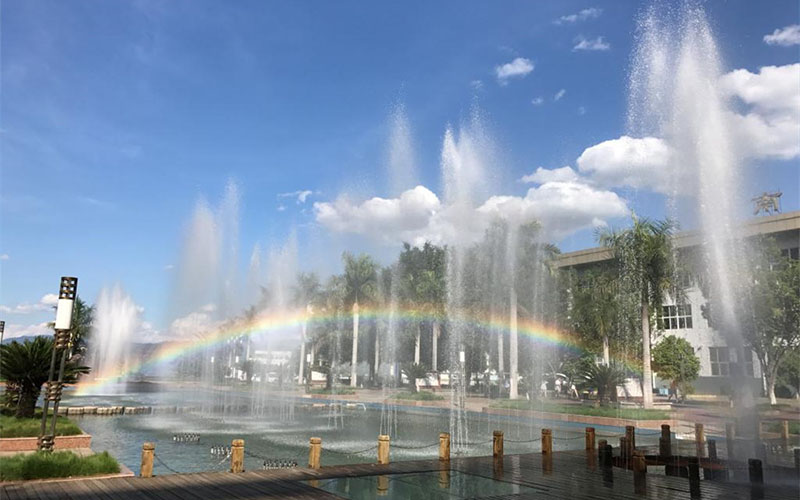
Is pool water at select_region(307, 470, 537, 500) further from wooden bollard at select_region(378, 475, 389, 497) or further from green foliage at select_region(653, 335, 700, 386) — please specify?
green foliage at select_region(653, 335, 700, 386)

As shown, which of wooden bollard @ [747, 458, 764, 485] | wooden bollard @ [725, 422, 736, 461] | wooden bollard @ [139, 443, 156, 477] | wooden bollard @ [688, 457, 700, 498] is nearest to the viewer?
wooden bollard @ [139, 443, 156, 477]

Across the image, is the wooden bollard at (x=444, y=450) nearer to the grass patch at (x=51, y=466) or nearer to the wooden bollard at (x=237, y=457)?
the wooden bollard at (x=237, y=457)

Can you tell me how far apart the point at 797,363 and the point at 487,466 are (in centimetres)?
3736

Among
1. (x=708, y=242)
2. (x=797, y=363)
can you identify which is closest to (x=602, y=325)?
(x=797, y=363)

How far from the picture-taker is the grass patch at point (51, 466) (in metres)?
10.6

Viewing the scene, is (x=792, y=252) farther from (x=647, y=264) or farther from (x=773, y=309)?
(x=647, y=264)

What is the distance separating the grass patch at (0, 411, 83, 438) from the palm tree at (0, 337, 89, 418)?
630 millimetres

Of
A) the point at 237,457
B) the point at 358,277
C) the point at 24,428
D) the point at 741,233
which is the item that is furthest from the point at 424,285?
the point at 237,457

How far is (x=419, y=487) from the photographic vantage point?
459 inches

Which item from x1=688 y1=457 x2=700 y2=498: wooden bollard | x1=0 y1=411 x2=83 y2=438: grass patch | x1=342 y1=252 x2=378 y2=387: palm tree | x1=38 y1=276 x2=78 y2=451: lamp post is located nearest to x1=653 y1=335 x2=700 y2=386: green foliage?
x1=342 y1=252 x2=378 y2=387: palm tree

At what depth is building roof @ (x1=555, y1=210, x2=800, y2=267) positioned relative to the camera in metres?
19.9

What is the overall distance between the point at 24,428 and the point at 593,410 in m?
24.6

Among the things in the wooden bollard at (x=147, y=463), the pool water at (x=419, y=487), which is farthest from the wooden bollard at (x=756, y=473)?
the wooden bollard at (x=147, y=463)

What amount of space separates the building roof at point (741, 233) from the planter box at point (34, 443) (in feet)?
62.1
